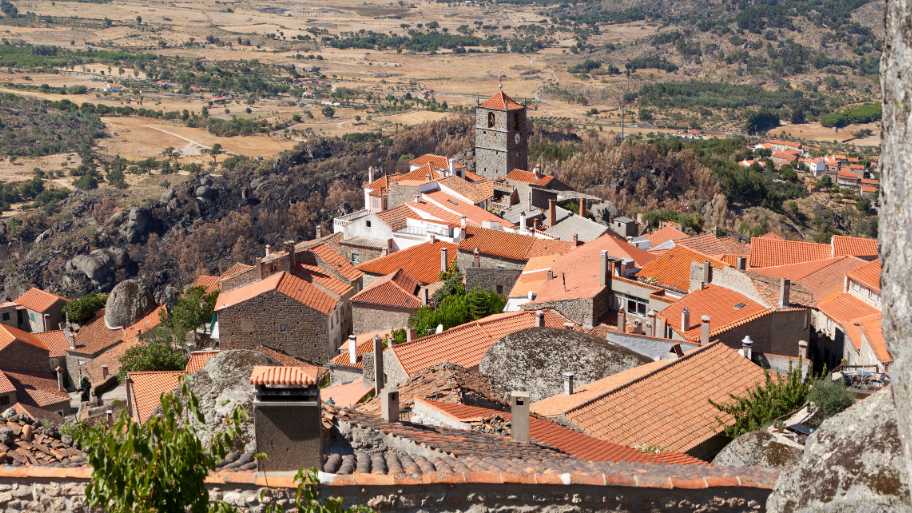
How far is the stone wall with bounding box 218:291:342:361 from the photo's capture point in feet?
98.1

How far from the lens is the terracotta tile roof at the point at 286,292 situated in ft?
99.4

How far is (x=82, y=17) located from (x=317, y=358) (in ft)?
566

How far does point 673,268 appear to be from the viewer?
31828mm

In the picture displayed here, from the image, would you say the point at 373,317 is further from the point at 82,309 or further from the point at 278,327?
the point at 82,309

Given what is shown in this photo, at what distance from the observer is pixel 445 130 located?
7956cm

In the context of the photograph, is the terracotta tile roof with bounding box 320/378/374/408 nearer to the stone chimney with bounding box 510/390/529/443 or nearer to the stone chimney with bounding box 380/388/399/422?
the stone chimney with bounding box 510/390/529/443

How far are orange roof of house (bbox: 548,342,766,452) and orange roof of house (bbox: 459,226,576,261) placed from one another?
15.6m

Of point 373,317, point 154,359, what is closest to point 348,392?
point 373,317

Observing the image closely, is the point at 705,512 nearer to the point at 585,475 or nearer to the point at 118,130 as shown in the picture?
the point at 585,475

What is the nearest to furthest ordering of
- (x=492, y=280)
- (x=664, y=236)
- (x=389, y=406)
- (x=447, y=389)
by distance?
(x=389, y=406) < (x=447, y=389) < (x=492, y=280) < (x=664, y=236)

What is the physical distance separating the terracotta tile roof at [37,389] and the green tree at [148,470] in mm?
27771

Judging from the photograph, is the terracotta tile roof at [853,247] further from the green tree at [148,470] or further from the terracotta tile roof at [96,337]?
the green tree at [148,470]

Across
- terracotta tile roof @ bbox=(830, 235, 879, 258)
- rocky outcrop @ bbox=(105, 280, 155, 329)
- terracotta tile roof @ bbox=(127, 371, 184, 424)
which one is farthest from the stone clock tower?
terracotta tile roof @ bbox=(127, 371, 184, 424)

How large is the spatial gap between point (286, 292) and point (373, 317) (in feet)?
8.73
